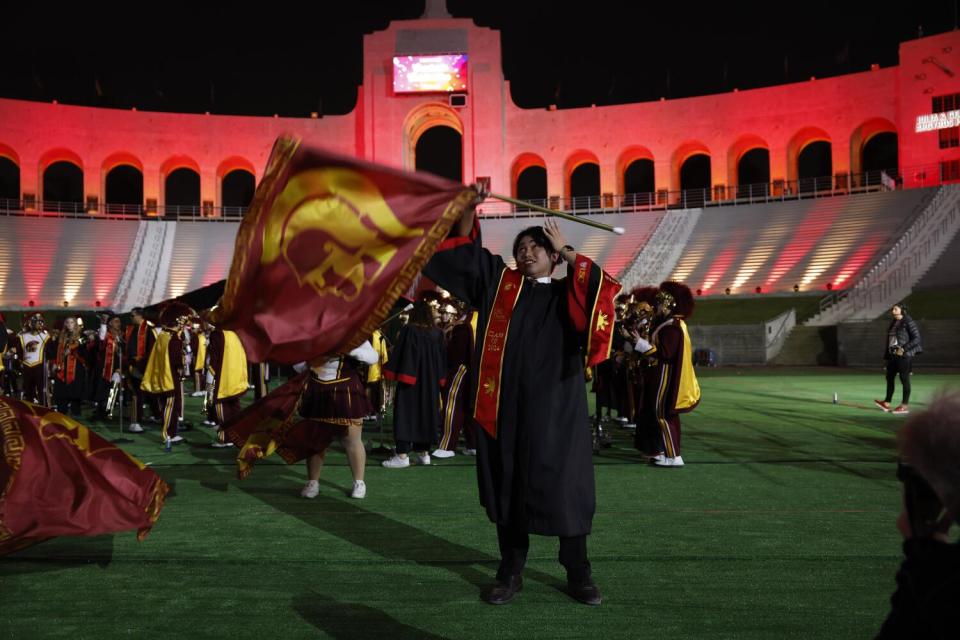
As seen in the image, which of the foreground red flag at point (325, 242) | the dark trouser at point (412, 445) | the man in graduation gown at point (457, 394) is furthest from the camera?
the man in graduation gown at point (457, 394)

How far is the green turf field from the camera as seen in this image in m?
3.67

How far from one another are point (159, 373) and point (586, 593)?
815 cm

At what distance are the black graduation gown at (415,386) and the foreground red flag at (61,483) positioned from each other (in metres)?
4.13

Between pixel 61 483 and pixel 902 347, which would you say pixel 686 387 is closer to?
pixel 61 483

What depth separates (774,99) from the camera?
136ft

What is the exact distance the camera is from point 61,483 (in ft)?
13.6

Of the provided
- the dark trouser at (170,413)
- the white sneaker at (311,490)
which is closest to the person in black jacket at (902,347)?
the white sneaker at (311,490)

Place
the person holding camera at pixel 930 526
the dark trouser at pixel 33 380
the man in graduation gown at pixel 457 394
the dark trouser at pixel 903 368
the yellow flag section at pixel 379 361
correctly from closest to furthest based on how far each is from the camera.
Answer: the person holding camera at pixel 930 526, the man in graduation gown at pixel 457 394, the yellow flag section at pixel 379 361, the dark trouser at pixel 903 368, the dark trouser at pixel 33 380

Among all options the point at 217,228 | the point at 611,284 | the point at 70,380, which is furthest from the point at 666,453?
the point at 217,228

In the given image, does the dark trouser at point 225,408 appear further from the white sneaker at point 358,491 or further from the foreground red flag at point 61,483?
the foreground red flag at point 61,483

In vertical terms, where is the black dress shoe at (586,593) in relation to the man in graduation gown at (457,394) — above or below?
below

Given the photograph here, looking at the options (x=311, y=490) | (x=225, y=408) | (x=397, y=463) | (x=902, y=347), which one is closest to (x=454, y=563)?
(x=311, y=490)

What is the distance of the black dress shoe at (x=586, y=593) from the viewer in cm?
390

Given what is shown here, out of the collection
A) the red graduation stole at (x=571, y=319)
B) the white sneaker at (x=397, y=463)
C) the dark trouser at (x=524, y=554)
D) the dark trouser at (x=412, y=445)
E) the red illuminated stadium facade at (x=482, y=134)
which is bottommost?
the white sneaker at (x=397, y=463)
